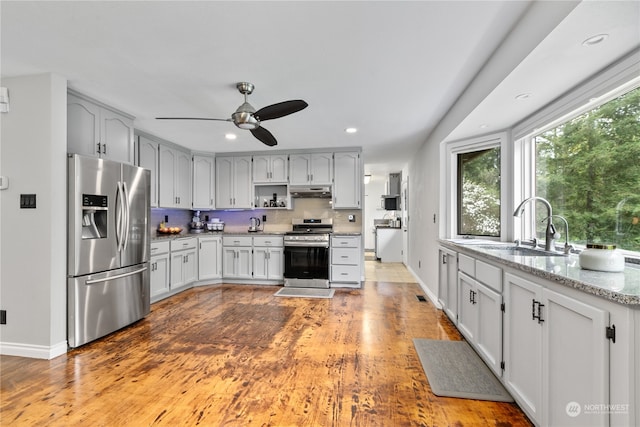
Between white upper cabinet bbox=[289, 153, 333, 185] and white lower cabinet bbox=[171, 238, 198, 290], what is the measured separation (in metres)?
1.97

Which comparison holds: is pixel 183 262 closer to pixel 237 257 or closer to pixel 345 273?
pixel 237 257

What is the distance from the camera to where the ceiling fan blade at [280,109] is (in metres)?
2.37

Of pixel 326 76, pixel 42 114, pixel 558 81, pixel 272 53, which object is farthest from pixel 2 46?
pixel 558 81

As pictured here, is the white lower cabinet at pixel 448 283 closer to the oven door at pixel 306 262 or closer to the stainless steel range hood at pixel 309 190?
the oven door at pixel 306 262

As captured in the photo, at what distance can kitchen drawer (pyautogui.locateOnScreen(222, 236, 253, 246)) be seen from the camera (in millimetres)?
5027

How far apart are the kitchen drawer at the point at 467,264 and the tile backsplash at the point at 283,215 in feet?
8.33

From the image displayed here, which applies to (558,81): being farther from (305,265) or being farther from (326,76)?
(305,265)

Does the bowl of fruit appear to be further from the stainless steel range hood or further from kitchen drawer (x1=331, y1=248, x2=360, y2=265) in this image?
kitchen drawer (x1=331, y1=248, x2=360, y2=265)

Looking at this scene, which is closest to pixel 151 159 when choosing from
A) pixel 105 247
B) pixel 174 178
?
pixel 174 178

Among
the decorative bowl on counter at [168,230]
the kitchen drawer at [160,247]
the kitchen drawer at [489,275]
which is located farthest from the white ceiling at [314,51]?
the decorative bowl on counter at [168,230]

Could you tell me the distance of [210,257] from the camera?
500cm

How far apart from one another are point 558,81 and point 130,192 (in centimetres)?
381

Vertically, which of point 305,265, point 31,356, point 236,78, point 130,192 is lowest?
point 31,356

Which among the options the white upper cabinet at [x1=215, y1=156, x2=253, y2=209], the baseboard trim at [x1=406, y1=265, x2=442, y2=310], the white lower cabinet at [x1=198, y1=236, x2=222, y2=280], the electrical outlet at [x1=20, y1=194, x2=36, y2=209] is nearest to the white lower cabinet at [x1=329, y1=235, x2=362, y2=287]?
the baseboard trim at [x1=406, y1=265, x2=442, y2=310]
